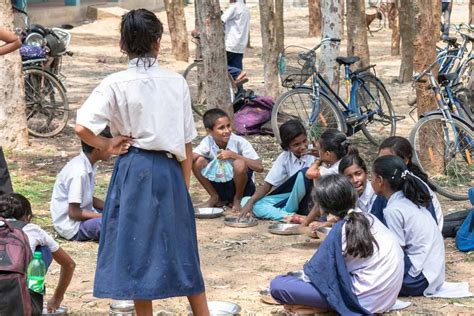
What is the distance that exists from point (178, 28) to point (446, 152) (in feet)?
31.9

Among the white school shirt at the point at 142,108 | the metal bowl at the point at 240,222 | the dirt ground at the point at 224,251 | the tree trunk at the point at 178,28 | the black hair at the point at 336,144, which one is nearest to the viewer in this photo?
the white school shirt at the point at 142,108

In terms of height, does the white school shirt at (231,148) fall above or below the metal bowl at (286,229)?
above

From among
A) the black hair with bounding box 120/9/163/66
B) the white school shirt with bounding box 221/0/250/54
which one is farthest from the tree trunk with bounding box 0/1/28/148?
the black hair with bounding box 120/9/163/66

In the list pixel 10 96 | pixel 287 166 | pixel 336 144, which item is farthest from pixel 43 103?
pixel 336 144

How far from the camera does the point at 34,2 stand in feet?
78.2

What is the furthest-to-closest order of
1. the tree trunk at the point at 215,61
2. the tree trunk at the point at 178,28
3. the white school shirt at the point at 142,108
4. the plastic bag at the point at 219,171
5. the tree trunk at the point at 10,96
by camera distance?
the tree trunk at the point at 178,28 → the tree trunk at the point at 10,96 → the tree trunk at the point at 215,61 → the plastic bag at the point at 219,171 → the white school shirt at the point at 142,108

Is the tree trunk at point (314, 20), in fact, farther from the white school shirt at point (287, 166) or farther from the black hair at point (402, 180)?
the black hair at point (402, 180)

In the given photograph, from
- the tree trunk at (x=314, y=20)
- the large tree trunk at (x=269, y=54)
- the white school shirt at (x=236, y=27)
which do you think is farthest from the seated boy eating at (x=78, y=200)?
the tree trunk at (x=314, y=20)

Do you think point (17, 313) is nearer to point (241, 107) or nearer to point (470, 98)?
point (470, 98)


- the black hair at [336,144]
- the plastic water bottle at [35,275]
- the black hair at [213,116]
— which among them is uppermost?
the black hair at [213,116]

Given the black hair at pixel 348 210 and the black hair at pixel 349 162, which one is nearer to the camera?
the black hair at pixel 348 210

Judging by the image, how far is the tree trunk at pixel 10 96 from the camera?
8750mm

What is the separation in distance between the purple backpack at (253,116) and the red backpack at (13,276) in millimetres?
5982

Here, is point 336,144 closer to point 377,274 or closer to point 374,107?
point 377,274
